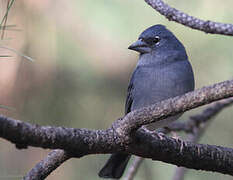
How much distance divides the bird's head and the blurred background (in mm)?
102

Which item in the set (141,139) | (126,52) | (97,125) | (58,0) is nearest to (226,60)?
(126,52)

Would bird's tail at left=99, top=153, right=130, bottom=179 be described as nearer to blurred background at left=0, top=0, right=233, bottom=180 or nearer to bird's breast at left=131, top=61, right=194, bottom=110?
blurred background at left=0, top=0, right=233, bottom=180

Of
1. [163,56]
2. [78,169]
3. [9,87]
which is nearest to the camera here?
[9,87]

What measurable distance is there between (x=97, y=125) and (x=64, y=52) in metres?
0.73

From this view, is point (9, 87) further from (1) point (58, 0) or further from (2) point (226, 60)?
(2) point (226, 60)

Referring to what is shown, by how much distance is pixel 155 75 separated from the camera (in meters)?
4.35

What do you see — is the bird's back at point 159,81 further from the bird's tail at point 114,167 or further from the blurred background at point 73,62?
the bird's tail at point 114,167

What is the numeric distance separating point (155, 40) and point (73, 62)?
3.16ft

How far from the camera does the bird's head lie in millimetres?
4310

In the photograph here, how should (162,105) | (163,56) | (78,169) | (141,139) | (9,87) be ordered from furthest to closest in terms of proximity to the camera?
(163,56) < (78,169) < (9,87) < (141,139) < (162,105)

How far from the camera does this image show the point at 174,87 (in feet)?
13.8

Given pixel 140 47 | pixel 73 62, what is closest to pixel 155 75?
pixel 140 47

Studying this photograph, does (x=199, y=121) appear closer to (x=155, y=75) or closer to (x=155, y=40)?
(x=155, y=75)

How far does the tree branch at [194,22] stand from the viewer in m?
2.57
